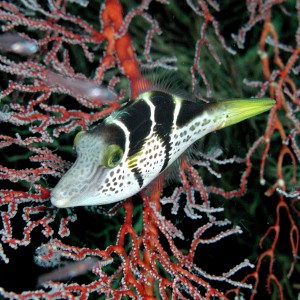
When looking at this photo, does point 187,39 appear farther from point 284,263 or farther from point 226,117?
point 284,263

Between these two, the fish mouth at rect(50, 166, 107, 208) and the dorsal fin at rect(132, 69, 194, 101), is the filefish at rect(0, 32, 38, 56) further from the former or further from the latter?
the fish mouth at rect(50, 166, 107, 208)

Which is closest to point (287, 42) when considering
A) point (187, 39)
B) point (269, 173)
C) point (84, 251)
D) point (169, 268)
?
point (187, 39)

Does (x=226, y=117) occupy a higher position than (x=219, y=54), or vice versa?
(x=219, y=54)

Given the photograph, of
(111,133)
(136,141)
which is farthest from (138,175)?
(111,133)

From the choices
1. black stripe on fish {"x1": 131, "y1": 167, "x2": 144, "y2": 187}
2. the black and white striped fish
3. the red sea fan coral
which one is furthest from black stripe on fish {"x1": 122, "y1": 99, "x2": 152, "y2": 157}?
the red sea fan coral

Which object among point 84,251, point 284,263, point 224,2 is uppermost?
point 224,2

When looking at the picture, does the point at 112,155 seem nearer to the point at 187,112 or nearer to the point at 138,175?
the point at 138,175

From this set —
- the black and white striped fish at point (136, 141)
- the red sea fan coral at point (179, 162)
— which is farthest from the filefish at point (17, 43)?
the black and white striped fish at point (136, 141)
